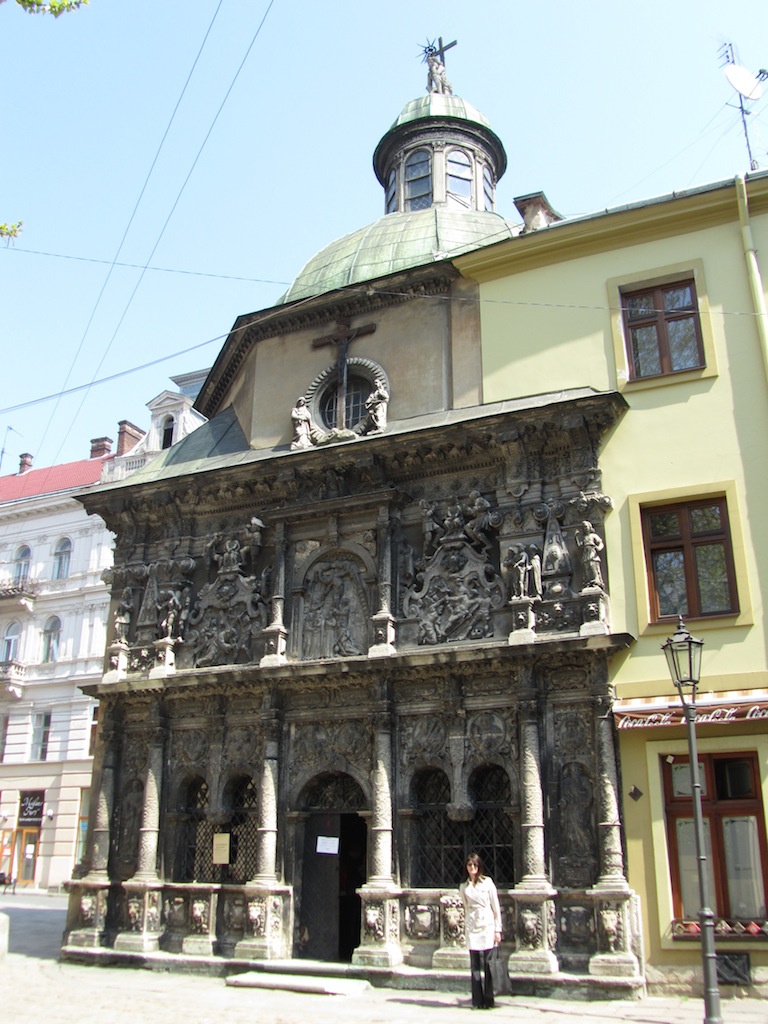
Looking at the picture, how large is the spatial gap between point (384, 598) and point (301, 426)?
3795 millimetres

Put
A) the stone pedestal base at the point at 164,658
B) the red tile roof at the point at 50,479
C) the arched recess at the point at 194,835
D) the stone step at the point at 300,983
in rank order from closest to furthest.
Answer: the stone step at the point at 300,983 → the arched recess at the point at 194,835 → the stone pedestal base at the point at 164,658 → the red tile roof at the point at 50,479

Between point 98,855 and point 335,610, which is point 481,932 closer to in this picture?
point 335,610

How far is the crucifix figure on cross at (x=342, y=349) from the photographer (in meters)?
17.9

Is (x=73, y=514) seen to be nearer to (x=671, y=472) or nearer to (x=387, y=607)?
(x=387, y=607)

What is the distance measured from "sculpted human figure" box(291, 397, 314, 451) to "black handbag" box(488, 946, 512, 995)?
8.96 metres

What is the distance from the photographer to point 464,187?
2366cm

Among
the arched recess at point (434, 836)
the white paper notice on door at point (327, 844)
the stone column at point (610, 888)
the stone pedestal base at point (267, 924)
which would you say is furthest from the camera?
the white paper notice on door at point (327, 844)

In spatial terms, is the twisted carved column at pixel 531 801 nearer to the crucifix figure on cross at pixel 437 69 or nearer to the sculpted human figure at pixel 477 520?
the sculpted human figure at pixel 477 520

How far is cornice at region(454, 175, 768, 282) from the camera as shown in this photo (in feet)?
49.8

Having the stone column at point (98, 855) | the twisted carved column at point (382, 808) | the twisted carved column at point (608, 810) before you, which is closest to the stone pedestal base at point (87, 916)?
the stone column at point (98, 855)

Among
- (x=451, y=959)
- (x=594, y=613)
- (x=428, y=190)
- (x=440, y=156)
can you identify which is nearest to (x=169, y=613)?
(x=451, y=959)

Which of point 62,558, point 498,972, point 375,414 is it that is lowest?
point 498,972

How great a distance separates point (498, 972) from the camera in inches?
489

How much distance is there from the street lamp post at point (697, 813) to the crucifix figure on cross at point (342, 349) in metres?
8.36
